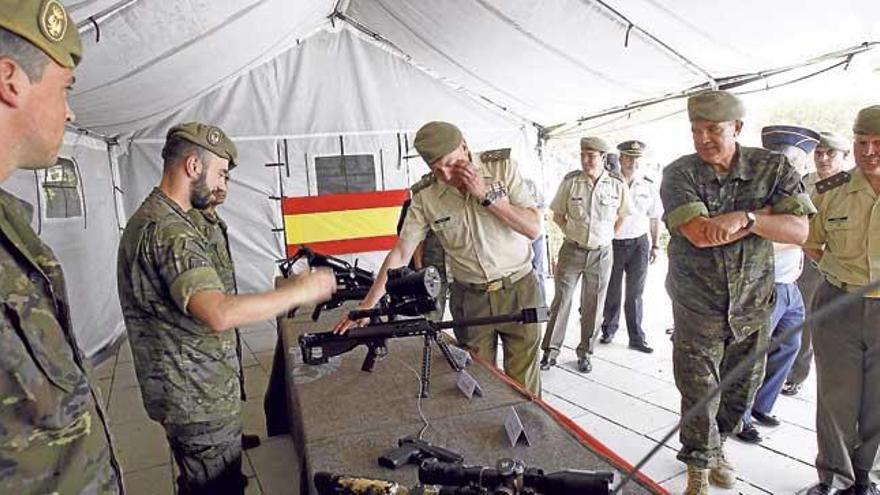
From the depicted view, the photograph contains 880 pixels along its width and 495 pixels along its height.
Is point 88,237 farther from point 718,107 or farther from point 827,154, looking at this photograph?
point 827,154

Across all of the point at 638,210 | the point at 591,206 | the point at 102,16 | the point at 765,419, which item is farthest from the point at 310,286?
the point at 638,210

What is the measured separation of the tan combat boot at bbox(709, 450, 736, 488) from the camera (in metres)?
2.13

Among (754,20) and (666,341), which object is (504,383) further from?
(666,341)

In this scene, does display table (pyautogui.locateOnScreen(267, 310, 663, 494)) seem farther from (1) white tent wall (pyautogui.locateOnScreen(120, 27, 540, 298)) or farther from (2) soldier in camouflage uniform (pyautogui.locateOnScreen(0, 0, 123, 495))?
(1) white tent wall (pyautogui.locateOnScreen(120, 27, 540, 298))

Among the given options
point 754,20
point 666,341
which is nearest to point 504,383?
point 754,20

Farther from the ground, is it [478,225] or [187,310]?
[478,225]

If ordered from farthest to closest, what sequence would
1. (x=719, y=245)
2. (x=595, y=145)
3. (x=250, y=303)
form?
(x=595, y=145), (x=719, y=245), (x=250, y=303)

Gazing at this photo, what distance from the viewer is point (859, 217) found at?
6.19 ft

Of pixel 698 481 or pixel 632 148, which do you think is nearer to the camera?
pixel 698 481

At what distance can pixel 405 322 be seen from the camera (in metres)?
1.64

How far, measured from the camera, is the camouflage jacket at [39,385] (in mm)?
696

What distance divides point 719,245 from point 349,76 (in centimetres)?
489

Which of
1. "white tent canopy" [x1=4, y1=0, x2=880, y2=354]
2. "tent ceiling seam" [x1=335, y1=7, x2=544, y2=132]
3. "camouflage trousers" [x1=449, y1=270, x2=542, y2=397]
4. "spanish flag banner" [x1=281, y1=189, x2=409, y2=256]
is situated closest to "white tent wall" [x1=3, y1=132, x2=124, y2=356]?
"white tent canopy" [x1=4, y1=0, x2=880, y2=354]

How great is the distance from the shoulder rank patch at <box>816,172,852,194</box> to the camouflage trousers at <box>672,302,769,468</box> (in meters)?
0.61
